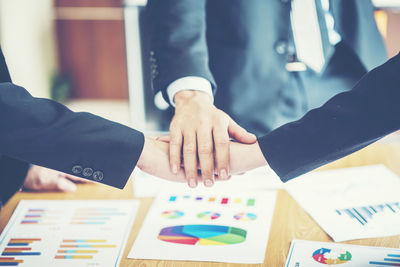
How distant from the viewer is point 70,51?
198 inches

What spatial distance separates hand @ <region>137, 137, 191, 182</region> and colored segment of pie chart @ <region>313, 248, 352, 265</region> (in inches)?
16.4

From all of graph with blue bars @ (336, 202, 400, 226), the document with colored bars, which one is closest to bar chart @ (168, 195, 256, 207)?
the document with colored bars

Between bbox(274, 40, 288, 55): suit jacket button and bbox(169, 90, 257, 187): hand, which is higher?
bbox(274, 40, 288, 55): suit jacket button

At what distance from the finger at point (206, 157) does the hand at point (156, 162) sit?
0.06 meters

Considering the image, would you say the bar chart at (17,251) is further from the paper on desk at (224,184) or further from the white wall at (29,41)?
the white wall at (29,41)

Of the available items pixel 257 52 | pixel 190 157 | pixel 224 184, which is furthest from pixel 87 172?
pixel 257 52

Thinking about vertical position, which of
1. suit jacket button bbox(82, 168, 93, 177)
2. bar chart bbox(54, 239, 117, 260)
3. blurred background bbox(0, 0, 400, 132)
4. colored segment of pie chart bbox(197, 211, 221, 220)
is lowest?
blurred background bbox(0, 0, 400, 132)

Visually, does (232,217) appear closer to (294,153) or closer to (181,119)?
(294,153)

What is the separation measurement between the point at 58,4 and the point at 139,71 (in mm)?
3242

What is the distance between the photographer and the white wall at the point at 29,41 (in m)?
4.19

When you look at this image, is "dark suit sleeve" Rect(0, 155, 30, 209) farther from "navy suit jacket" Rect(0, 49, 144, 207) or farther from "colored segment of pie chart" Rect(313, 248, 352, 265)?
"colored segment of pie chart" Rect(313, 248, 352, 265)

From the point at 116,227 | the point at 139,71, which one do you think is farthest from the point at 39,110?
the point at 139,71

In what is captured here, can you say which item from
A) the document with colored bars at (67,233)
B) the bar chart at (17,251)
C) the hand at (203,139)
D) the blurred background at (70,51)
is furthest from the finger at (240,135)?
the blurred background at (70,51)

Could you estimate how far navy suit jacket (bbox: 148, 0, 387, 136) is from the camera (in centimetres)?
145
